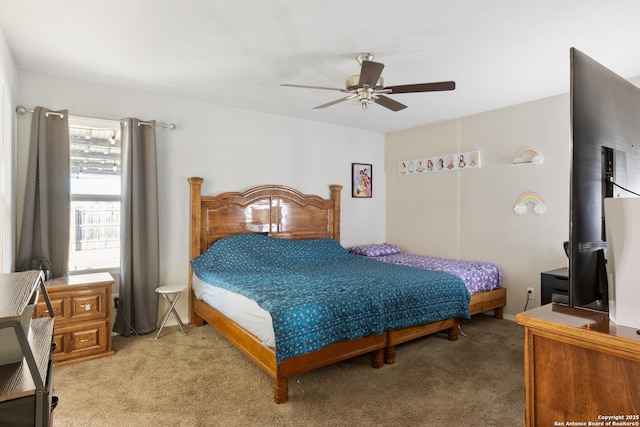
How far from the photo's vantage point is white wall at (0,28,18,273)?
2.48 meters

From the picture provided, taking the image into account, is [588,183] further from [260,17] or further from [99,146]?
[99,146]

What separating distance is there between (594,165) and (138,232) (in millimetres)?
3541

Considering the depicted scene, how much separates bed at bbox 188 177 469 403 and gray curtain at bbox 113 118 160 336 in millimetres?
422

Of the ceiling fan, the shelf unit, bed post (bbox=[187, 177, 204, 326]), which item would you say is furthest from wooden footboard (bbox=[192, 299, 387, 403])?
the ceiling fan

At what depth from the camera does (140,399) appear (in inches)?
91.7

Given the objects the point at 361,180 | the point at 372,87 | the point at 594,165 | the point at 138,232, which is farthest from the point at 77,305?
the point at 361,180

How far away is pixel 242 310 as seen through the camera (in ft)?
8.55

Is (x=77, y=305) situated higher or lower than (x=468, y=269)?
lower

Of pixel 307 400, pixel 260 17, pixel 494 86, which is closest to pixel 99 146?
pixel 260 17

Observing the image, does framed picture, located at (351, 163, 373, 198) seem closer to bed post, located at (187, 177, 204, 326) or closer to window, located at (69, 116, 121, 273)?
bed post, located at (187, 177, 204, 326)

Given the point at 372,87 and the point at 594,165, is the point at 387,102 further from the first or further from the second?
the point at 594,165

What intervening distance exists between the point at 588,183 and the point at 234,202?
3580 millimetres

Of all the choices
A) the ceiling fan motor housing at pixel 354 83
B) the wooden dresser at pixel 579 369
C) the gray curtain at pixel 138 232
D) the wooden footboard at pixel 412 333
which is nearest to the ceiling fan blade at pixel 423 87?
the ceiling fan motor housing at pixel 354 83

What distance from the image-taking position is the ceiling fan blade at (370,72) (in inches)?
93.4
